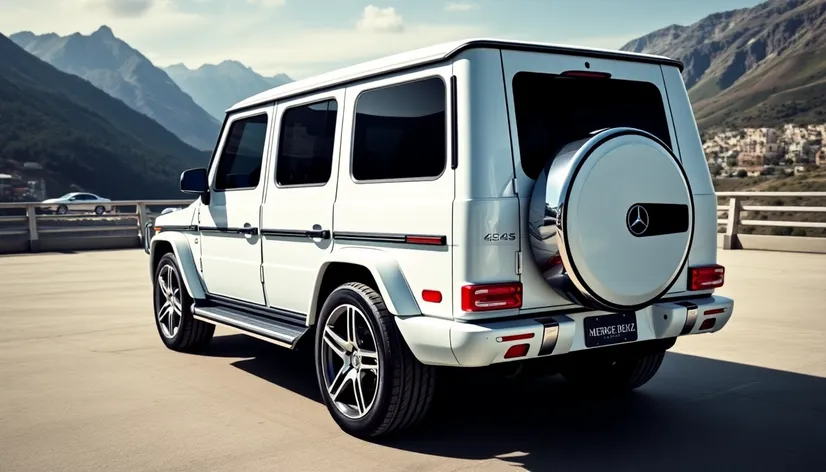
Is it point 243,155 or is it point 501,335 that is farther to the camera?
point 243,155

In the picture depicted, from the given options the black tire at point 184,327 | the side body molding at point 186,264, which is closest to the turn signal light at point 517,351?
the side body molding at point 186,264

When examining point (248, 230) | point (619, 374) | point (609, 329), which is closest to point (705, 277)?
point (609, 329)

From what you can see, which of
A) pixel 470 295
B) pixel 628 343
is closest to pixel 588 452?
pixel 628 343

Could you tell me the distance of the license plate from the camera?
4.46m

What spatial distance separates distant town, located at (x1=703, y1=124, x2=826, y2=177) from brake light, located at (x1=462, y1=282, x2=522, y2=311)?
11615 cm

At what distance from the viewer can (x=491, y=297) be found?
415 cm

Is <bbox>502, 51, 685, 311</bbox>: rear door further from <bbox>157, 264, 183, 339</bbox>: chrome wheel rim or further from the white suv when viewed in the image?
<bbox>157, 264, 183, 339</bbox>: chrome wheel rim

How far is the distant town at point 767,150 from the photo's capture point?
125812 millimetres

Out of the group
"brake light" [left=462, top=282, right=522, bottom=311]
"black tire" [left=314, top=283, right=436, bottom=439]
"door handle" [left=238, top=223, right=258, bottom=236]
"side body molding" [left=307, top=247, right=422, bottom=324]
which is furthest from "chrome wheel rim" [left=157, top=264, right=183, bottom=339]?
"brake light" [left=462, top=282, right=522, bottom=311]

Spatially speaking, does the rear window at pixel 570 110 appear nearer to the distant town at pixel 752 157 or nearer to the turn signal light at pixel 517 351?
the turn signal light at pixel 517 351

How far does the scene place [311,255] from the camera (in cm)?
532

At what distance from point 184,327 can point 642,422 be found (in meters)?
3.92

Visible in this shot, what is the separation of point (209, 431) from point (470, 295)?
74.2 inches

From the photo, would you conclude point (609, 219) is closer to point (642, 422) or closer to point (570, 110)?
point (570, 110)
